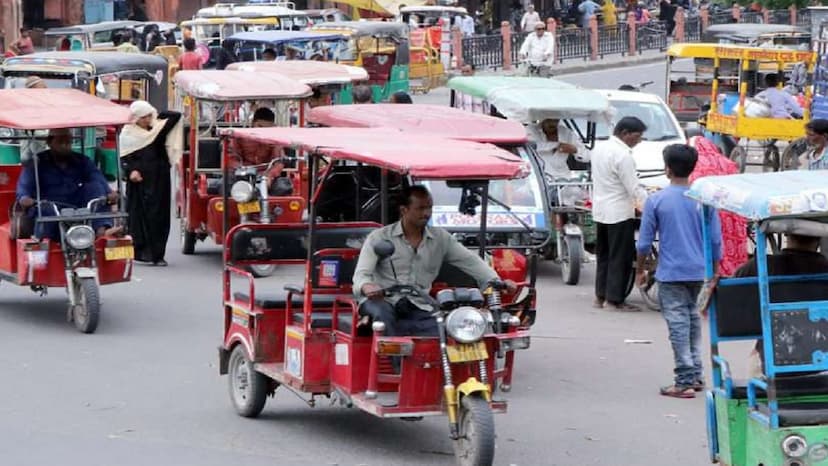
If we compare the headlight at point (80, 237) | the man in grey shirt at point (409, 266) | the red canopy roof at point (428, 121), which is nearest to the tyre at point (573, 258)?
the red canopy roof at point (428, 121)

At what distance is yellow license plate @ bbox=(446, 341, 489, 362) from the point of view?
8188 millimetres

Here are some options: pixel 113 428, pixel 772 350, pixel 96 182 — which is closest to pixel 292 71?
pixel 96 182

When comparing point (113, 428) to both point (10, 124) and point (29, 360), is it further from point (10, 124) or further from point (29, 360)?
point (10, 124)

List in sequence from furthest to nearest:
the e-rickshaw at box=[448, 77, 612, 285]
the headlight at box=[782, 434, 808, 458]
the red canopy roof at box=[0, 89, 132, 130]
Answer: the e-rickshaw at box=[448, 77, 612, 285] → the red canopy roof at box=[0, 89, 132, 130] → the headlight at box=[782, 434, 808, 458]

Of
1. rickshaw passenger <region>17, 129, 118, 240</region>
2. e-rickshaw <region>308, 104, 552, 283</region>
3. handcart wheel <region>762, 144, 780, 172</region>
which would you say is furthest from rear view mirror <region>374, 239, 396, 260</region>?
handcart wheel <region>762, 144, 780, 172</region>

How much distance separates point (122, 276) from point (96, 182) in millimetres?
798

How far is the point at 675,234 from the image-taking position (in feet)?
33.4

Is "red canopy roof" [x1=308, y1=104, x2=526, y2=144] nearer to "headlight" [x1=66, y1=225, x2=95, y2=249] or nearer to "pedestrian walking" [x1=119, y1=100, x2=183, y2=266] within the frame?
"pedestrian walking" [x1=119, y1=100, x2=183, y2=266]

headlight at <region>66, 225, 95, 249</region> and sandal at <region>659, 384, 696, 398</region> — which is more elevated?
headlight at <region>66, 225, 95, 249</region>

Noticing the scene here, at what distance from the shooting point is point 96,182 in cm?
1339

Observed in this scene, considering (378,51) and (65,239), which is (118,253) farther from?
(378,51)

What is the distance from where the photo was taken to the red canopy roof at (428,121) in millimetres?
12742

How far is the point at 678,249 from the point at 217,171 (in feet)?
25.2

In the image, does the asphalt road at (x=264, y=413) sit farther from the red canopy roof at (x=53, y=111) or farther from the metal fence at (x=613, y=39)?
the metal fence at (x=613, y=39)
